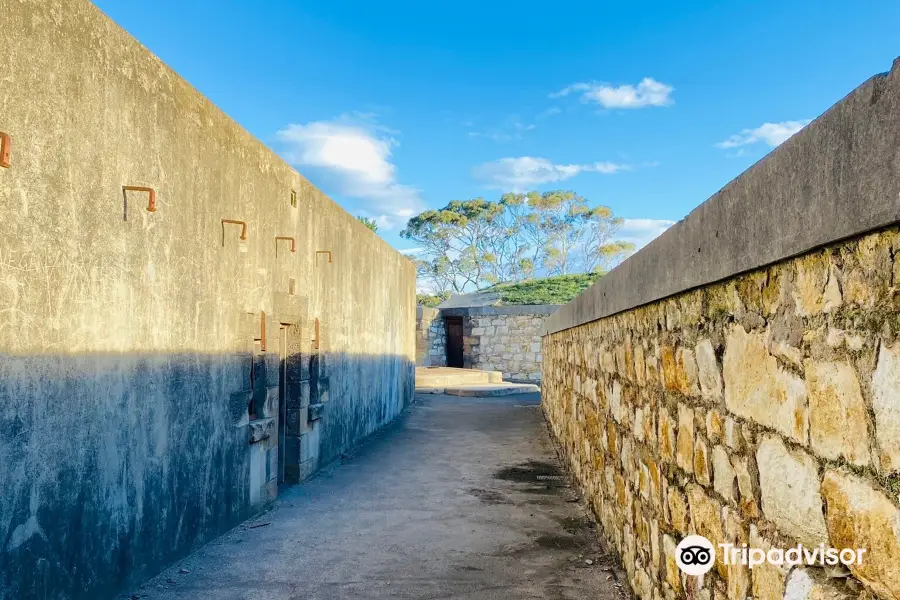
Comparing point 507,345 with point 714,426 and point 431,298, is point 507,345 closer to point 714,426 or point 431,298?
point 714,426

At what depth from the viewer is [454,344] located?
2248 centimetres

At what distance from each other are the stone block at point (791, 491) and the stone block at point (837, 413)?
8 cm

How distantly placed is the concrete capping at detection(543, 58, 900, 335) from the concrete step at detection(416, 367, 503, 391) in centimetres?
1402

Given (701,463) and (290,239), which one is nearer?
(701,463)

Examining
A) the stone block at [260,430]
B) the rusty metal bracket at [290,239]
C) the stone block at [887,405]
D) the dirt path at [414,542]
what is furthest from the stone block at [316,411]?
the stone block at [887,405]

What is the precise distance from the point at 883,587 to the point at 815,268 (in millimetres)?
640

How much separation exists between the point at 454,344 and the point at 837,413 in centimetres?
2124

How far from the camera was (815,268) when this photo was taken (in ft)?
4.59

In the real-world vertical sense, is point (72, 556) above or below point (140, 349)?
below

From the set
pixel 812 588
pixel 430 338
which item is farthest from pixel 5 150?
pixel 430 338

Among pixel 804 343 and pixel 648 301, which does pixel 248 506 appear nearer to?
pixel 648 301

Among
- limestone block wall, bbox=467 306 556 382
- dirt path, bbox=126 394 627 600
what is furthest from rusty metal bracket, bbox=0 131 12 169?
limestone block wall, bbox=467 306 556 382

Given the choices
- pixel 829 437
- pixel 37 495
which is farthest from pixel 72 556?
pixel 829 437

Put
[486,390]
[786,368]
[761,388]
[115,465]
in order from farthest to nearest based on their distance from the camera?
1. [486,390]
2. [115,465]
3. [761,388]
4. [786,368]
